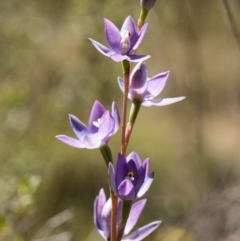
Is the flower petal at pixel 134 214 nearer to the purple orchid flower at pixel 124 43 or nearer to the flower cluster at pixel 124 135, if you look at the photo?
the flower cluster at pixel 124 135

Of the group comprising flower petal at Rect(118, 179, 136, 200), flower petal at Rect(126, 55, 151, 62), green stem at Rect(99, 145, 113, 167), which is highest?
flower petal at Rect(126, 55, 151, 62)

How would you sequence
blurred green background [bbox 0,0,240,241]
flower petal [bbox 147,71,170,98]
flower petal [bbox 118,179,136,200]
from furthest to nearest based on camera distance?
blurred green background [bbox 0,0,240,241], flower petal [bbox 147,71,170,98], flower petal [bbox 118,179,136,200]

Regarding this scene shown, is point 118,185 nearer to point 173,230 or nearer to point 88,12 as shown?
point 173,230

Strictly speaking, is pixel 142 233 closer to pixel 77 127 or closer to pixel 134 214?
pixel 134 214

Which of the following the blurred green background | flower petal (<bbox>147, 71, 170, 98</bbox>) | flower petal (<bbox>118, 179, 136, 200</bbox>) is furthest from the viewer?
the blurred green background

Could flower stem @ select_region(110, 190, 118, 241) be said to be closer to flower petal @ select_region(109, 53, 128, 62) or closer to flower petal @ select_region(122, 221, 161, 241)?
flower petal @ select_region(122, 221, 161, 241)

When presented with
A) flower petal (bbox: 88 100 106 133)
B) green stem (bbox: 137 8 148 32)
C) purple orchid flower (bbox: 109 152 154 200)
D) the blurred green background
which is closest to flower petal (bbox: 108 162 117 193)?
purple orchid flower (bbox: 109 152 154 200)
